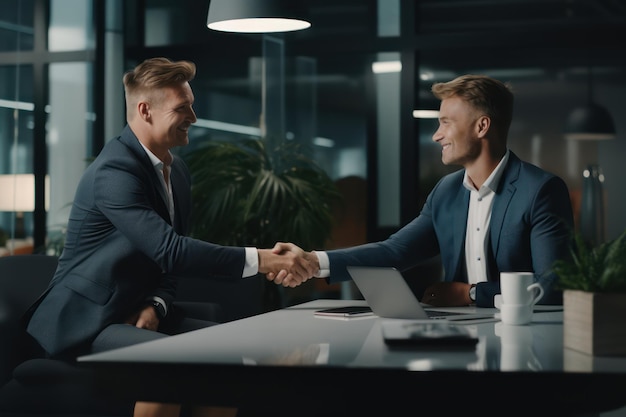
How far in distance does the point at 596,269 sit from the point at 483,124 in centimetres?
156

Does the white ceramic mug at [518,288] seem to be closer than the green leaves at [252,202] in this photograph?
Yes

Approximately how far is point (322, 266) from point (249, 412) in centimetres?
153

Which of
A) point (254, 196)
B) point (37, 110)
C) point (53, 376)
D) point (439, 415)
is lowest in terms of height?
point (53, 376)

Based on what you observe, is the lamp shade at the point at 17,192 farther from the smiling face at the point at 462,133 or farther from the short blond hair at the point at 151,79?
the smiling face at the point at 462,133

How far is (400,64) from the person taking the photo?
6289 millimetres

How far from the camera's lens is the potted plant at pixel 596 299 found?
1.78m

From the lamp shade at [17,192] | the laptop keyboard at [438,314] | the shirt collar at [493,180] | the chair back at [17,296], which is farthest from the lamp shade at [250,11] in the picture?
the lamp shade at [17,192]

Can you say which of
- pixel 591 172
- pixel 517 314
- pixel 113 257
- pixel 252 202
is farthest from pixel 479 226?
pixel 591 172

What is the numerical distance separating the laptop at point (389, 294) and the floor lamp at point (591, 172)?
3.61m

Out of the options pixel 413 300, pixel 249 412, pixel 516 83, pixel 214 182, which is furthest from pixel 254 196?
pixel 249 412

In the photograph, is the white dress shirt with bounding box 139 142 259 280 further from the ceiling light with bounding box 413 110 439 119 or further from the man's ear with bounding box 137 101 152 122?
the ceiling light with bounding box 413 110 439 119

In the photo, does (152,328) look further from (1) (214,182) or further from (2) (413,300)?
(1) (214,182)

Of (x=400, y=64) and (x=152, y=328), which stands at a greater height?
(x=400, y=64)

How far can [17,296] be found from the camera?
10.8 feet
